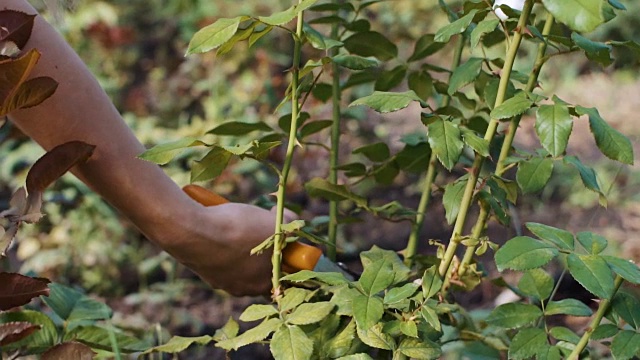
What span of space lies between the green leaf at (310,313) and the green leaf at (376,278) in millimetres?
60

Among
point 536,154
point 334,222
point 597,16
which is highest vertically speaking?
point 597,16

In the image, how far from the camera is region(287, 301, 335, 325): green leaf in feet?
3.67

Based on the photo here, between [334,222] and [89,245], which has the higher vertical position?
[334,222]

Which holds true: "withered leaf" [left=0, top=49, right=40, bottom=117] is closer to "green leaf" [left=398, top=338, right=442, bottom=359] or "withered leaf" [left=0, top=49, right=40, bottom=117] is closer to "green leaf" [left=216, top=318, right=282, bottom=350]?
"green leaf" [left=216, top=318, right=282, bottom=350]

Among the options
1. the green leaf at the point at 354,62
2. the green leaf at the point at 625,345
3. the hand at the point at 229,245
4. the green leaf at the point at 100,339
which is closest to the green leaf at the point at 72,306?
the green leaf at the point at 100,339

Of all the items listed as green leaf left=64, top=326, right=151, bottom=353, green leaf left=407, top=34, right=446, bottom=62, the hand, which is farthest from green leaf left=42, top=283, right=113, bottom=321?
green leaf left=407, top=34, right=446, bottom=62

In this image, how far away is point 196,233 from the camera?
1.31m

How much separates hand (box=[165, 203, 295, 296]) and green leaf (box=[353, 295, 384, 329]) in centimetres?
31

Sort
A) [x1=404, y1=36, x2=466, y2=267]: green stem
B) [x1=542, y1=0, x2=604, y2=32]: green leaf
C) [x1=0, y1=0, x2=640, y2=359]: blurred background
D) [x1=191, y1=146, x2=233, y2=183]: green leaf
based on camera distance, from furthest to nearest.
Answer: [x1=0, y1=0, x2=640, y2=359]: blurred background < [x1=404, y1=36, x2=466, y2=267]: green stem < [x1=191, y1=146, x2=233, y2=183]: green leaf < [x1=542, y1=0, x2=604, y2=32]: green leaf

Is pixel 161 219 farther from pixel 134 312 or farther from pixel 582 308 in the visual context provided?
pixel 134 312

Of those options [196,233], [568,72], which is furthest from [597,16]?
[568,72]

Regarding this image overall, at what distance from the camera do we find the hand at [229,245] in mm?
1317

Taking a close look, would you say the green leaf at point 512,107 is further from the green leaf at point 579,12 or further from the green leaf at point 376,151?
the green leaf at point 376,151

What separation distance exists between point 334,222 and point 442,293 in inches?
11.5
